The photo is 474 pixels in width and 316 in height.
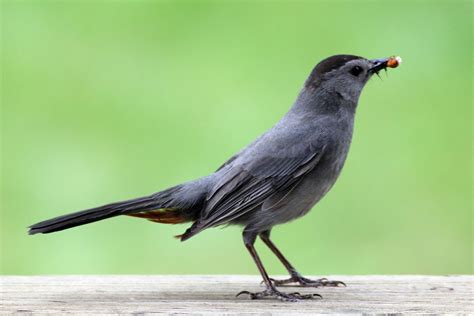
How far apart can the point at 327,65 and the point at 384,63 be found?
303 millimetres

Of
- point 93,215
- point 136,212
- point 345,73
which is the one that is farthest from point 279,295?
point 345,73

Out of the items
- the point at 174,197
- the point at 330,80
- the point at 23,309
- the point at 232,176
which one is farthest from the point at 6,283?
the point at 330,80

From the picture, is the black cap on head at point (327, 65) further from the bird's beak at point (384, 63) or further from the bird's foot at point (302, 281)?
the bird's foot at point (302, 281)

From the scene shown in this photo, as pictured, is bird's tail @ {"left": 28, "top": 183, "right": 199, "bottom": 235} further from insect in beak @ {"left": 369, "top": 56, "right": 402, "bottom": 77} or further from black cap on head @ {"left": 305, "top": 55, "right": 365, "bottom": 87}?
insect in beak @ {"left": 369, "top": 56, "right": 402, "bottom": 77}

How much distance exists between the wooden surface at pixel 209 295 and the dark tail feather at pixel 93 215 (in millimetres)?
303

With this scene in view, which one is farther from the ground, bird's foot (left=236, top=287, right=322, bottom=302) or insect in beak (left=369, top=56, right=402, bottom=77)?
insect in beak (left=369, top=56, right=402, bottom=77)

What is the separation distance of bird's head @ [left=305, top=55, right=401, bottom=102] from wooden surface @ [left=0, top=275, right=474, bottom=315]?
3.31 feet

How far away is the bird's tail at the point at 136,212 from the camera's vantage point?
354 cm

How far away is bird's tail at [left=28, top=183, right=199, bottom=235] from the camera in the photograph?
3537mm

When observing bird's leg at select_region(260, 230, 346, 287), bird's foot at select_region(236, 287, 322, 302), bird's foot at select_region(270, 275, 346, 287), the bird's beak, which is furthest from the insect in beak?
bird's foot at select_region(236, 287, 322, 302)

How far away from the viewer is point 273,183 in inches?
149

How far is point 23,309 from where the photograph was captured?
3.12 m

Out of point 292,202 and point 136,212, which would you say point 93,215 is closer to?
point 136,212

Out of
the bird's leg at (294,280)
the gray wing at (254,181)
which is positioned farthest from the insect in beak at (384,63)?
the bird's leg at (294,280)
